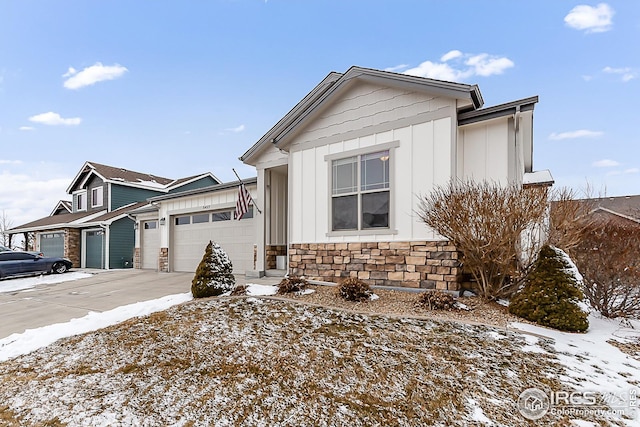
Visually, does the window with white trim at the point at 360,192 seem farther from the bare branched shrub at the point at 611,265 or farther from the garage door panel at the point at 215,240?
the garage door panel at the point at 215,240

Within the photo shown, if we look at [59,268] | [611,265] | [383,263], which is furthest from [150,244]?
[611,265]

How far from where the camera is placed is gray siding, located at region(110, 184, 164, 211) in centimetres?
2008

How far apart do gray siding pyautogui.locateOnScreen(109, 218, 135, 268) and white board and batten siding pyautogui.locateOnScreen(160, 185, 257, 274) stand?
5.47 meters

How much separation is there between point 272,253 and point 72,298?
5342 millimetres

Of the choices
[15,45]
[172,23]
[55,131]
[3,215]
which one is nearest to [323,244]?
[172,23]

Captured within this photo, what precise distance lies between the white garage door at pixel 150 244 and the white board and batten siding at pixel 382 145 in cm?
959

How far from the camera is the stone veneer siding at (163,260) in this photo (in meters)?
13.7

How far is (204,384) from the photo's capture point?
11.2 feet

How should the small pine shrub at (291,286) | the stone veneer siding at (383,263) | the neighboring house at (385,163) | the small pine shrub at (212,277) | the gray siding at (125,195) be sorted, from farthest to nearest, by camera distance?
1. the gray siding at (125,195)
2. the small pine shrub at (212,277)
3. the small pine shrub at (291,286)
4. the neighboring house at (385,163)
5. the stone veneer siding at (383,263)

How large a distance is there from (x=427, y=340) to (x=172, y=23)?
1362 cm

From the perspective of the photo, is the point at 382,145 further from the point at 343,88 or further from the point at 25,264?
the point at 25,264

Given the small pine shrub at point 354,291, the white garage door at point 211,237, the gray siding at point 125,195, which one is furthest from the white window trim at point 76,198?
the small pine shrub at point 354,291

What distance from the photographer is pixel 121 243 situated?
18.1m

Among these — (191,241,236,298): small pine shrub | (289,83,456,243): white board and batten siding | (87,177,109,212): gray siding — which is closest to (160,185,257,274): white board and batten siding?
(289,83,456,243): white board and batten siding
